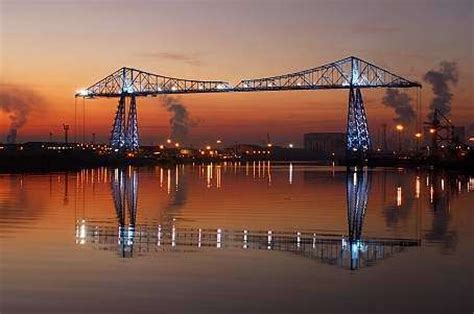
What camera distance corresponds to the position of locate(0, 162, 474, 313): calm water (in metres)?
9.23

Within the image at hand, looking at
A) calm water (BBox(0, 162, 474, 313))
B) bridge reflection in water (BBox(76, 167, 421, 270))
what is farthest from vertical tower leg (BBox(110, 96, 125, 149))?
bridge reflection in water (BBox(76, 167, 421, 270))

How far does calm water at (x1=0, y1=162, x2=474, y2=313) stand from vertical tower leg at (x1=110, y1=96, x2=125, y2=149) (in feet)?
269

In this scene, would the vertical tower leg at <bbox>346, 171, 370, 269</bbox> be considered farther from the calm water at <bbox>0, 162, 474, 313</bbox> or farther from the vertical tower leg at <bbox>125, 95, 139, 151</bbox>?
the vertical tower leg at <bbox>125, 95, 139, 151</bbox>

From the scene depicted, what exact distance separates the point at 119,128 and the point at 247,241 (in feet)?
302

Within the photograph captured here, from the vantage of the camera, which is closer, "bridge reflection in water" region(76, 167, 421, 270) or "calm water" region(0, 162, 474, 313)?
"calm water" region(0, 162, 474, 313)

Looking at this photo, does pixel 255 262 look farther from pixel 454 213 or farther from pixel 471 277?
pixel 454 213

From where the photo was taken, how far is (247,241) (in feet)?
49.0

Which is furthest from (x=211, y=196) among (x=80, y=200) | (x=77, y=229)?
(x=77, y=229)

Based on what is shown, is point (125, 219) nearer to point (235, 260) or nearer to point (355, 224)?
point (355, 224)

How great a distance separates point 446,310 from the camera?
28.9 feet

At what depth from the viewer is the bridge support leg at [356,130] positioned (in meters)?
94.4

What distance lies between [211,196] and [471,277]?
64.5ft

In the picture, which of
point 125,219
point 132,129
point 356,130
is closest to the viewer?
point 125,219

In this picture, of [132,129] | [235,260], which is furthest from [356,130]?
[235,260]
